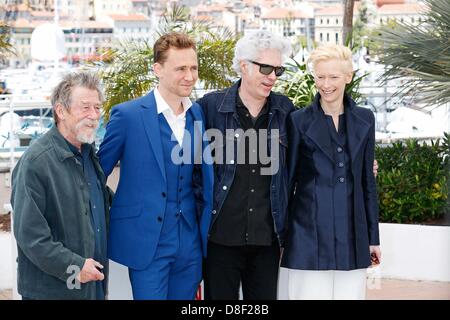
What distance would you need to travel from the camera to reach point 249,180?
327cm

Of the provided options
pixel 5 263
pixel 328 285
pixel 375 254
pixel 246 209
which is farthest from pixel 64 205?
pixel 5 263

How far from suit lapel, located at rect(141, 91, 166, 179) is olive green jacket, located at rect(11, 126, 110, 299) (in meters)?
0.33

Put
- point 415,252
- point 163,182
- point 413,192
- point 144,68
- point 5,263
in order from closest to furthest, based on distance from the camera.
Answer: point 163,182 → point 5,263 → point 415,252 → point 413,192 → point 144,68

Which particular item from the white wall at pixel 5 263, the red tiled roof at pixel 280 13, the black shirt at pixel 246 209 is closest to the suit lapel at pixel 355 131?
the black shirt at pixel 246 209

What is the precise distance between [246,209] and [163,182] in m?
0.37

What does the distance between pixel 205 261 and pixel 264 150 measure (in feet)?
1.77

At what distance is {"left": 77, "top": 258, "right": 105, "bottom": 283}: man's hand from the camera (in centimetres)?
283

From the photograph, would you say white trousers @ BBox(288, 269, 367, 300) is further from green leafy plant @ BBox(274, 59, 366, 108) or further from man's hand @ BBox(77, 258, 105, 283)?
green leafy plant @ BBox(274, 59, 366, 108)

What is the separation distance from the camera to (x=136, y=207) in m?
3.18

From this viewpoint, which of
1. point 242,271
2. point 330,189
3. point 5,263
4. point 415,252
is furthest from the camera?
point 415,252

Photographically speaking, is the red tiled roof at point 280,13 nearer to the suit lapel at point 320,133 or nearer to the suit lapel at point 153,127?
the suit lapel at point 320,133

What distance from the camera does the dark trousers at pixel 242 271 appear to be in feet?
10.8

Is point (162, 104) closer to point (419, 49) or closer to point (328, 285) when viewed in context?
point (328, 285)

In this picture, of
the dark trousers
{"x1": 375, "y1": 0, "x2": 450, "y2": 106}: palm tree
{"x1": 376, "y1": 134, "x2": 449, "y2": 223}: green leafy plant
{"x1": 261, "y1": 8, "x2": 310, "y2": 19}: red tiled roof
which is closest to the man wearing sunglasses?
the dark trousers
